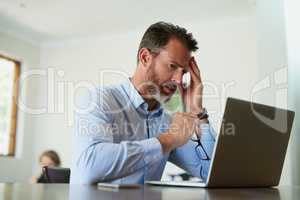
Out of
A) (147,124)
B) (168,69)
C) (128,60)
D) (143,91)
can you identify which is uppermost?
(128,60)

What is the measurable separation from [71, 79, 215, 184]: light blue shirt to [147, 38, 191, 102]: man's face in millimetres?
97

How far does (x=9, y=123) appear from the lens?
14.5 feet

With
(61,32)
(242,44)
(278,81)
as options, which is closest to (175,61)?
(278,81)

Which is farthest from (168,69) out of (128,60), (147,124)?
(128,60)

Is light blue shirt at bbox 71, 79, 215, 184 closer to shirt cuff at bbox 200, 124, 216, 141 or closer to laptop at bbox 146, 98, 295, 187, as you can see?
shirt cuff at bbox 200, 124, 216, 141

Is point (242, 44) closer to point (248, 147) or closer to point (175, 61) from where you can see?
point (175, 61)

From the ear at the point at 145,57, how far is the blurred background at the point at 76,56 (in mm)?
1312

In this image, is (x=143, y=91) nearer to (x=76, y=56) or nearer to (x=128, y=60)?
(x=128, y=60)

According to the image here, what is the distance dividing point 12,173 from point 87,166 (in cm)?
353

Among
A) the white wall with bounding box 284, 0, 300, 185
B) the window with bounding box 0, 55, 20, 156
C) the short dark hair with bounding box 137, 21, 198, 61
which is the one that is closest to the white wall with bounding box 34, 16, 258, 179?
the window with bounding box 0, 55, 20, 156

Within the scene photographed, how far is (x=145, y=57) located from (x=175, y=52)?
0.46ft

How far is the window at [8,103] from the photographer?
4305mm

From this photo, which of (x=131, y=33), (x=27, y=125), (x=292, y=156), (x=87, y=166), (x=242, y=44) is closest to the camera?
(x=87, y=166)

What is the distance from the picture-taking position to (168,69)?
1.73m
